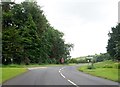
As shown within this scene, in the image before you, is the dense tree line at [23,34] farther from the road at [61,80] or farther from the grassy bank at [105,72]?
the road at [61,80]

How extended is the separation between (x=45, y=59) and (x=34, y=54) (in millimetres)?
13130

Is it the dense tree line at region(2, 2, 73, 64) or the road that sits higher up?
the dense tree line at region(2, 2, 73, 64)

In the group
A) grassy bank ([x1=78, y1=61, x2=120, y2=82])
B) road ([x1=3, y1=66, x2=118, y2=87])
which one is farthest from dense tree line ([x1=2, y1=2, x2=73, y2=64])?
road ([x1=3, y1=66, x2=118, y2=87])

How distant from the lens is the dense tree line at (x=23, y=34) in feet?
248

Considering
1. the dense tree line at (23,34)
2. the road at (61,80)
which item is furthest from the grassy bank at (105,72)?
the dense tree line at (23,34)

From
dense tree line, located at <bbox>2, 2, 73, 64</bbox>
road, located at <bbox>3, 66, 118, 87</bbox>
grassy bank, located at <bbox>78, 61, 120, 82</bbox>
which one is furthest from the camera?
dense tree line, located at <bbox>2, 2, 73, 64</bbox>

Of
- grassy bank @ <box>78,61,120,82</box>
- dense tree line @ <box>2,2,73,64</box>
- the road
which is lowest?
the road

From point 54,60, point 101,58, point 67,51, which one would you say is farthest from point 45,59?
point 101,58

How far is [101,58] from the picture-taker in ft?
465

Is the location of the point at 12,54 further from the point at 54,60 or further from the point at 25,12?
the point at 54,60

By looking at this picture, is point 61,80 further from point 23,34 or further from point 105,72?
point 23,34

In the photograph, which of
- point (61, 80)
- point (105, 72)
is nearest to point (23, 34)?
point (105, 72)

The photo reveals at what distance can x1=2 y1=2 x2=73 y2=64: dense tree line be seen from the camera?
75.6 meters

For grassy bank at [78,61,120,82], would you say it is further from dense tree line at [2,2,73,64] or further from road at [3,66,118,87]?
dense tree line at [2,2,73,64]
